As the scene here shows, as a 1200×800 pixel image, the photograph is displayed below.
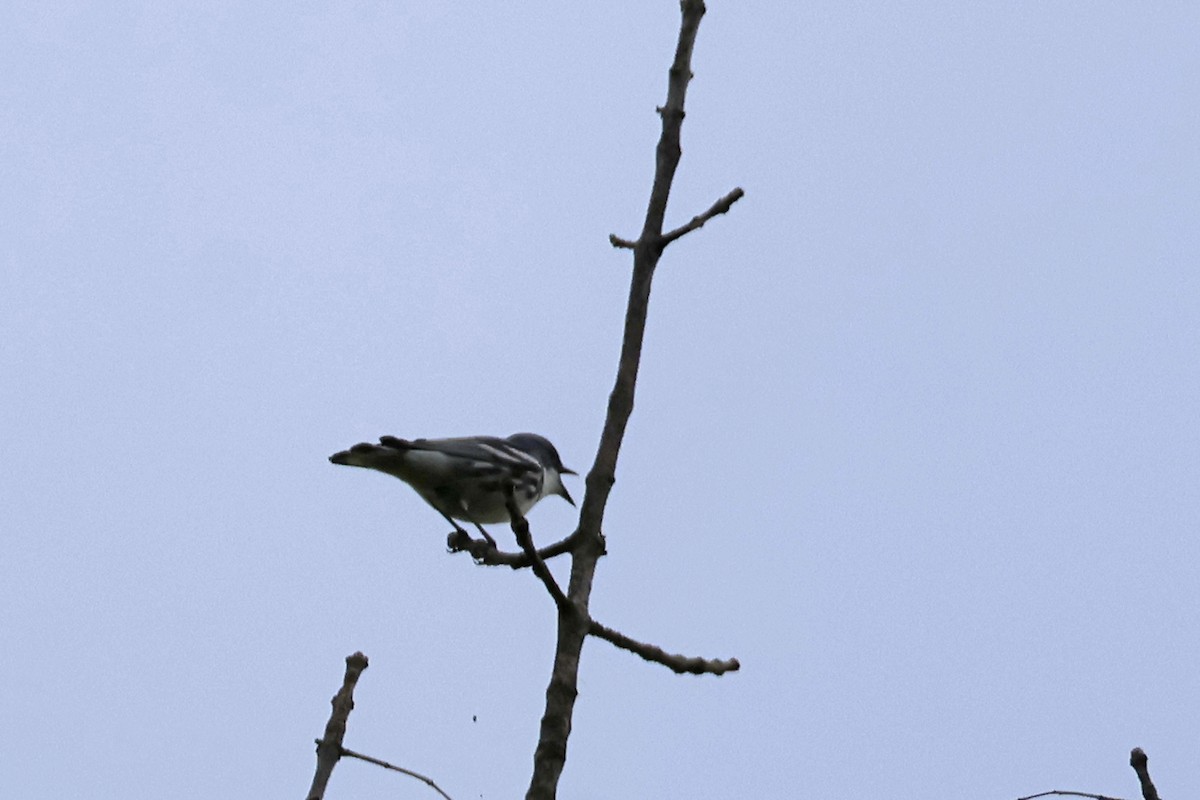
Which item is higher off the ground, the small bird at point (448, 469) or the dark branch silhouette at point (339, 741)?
the small bird at point (448, 469)

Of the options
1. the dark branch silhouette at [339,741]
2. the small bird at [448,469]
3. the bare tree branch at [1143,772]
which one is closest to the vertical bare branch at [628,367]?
the dark branch silhouette at [339,741]

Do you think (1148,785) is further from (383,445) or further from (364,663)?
(383,445)

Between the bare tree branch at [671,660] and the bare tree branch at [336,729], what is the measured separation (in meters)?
0.97

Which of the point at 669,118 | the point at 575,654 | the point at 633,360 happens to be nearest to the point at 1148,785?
the point at 575,654

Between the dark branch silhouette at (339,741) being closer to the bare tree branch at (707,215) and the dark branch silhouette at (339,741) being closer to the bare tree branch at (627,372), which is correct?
the bare tree branch at (627,372)

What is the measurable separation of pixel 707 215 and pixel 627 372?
0.63m

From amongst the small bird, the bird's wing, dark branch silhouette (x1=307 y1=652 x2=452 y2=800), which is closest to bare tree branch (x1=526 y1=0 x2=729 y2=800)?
dark branch silhouette (x1=307 y1=652 x2=452 y2=800)

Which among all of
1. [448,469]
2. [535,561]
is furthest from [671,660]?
[448,469]

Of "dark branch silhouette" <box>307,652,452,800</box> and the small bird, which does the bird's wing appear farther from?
"dark branch silhouette" <box>307,652,452,800</box>

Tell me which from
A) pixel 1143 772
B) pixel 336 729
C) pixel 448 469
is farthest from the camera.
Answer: pixel 448 469

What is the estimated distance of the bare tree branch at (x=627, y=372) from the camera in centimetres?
380

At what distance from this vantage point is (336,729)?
430 centimetres

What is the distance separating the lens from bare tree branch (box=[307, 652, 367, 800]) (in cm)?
420

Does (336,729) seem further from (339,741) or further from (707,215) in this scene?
(707,215)
